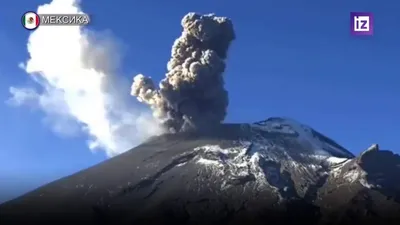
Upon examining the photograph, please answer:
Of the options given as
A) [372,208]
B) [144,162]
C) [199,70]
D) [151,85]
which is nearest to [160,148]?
[144,162]

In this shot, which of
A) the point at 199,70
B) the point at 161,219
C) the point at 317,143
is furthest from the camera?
the point at 317,143

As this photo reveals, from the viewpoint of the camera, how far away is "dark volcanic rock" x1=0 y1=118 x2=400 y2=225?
119938mm

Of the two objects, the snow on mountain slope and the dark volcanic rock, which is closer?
the dark volcanic rock

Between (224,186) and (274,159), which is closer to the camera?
(224,186)

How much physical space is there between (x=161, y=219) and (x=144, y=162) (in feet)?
96.3

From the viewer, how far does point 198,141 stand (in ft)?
477

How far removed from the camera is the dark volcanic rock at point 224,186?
120 m

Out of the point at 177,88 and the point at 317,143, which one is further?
the point at 317,143

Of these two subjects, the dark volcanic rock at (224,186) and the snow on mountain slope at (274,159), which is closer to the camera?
the dark volcanic rock at (224,186)

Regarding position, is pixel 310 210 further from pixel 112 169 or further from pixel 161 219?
pixel 112 169

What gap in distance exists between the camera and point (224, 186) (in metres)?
133

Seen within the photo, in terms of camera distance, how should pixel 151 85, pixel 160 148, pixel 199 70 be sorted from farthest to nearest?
pixel 160 148, pixel 151 85, pixel 199 70

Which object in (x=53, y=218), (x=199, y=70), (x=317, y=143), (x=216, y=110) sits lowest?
(x=53, y=218)

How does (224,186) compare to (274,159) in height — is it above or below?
below
